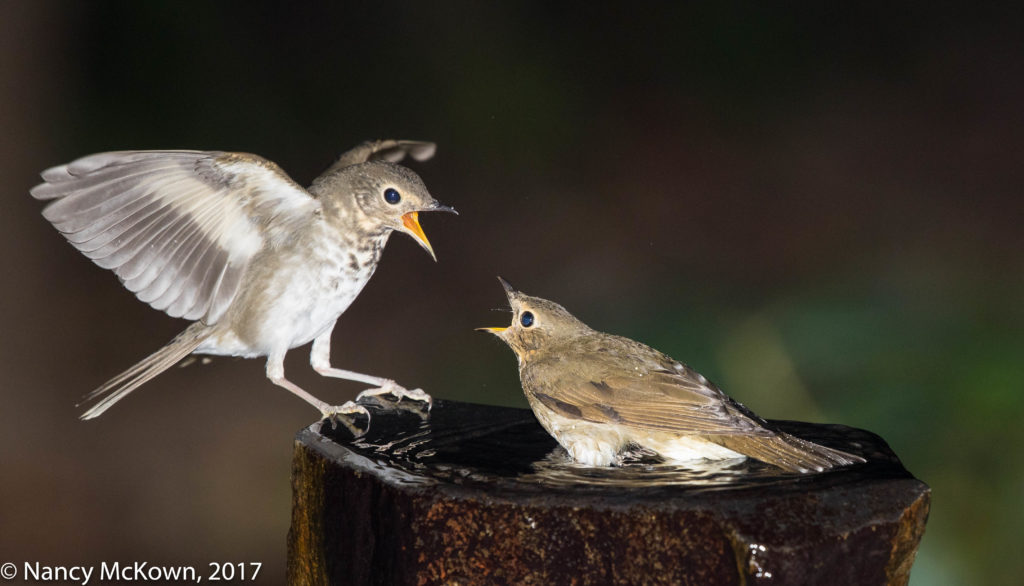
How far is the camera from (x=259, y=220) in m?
3.68

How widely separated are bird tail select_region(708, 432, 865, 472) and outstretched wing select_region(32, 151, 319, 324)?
1.68m

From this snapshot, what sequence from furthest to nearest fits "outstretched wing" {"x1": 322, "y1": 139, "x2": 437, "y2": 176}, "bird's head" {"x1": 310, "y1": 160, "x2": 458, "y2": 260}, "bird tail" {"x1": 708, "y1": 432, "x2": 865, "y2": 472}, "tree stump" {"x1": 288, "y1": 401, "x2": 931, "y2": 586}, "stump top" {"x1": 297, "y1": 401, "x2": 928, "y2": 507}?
1. "outstretched wing" {"x1": 322, "y1": 139, "x2": 437, "y2": 176}
2. "bird's head" {"x1": 310, "y1": 160, "x2": 458, "y2": 260}
3. "bird tail" {"x1": 708, "y1": 432, "x2": 865, "y2": 472}
4. "stump top" {"x1": 297, "y1": 401, "x2": 928, "y2": 507}
5. "tree stump" {"x1": 288, "y1": 401, "x2": 931, "y2": 586}

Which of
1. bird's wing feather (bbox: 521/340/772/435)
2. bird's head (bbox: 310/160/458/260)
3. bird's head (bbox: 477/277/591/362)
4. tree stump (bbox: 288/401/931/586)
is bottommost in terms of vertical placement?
tree stump (bbox: 288/401/931/586)

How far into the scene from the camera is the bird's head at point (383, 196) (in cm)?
357

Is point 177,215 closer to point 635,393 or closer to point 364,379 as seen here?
point 364,379

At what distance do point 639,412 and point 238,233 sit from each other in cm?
161

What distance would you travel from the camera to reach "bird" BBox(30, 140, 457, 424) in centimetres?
347

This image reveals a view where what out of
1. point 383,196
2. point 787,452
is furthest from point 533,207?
point 787,452

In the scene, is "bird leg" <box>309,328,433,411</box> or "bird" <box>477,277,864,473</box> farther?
"bird leg" <box>309,328,433,411</box>

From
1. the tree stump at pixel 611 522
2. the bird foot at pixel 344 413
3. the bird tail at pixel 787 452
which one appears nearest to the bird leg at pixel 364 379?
the bird foot at pixel 344 413

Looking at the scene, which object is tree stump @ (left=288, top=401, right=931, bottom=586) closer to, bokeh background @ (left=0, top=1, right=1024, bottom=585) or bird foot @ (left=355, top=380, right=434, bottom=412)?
bird foot @ (left=355, top=380, right=434, bottom=412)

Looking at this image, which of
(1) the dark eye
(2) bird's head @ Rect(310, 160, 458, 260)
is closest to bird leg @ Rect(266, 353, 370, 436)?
(2) bird's head @ Rect(310, 160, 458, 260)

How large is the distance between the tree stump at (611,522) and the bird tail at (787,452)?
0.04 metres

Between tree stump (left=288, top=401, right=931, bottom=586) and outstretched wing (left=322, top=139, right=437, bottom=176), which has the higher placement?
outstretched wing (left=322, top=139, right=437, bottom=176)
